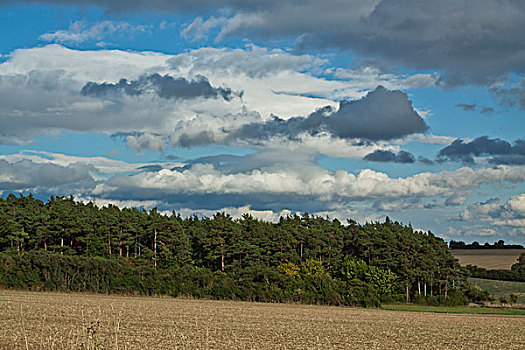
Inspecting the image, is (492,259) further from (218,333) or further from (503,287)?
(218,333)

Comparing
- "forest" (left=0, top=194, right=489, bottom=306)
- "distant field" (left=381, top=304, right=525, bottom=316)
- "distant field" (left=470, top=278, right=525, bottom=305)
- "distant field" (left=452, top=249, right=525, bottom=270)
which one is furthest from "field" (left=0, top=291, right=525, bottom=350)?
"distant field" (left=452, top=249, right=525, bottom=270)

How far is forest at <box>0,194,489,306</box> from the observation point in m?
80.1

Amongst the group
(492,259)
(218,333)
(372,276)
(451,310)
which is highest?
(492,259)

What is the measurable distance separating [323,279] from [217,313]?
3540 cm

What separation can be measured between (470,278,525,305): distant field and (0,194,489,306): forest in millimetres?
11238

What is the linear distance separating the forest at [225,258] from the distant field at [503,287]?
36.9ft

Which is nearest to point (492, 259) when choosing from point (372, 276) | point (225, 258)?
point (372, 276)

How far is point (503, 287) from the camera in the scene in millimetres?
128875

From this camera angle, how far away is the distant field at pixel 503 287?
120 metres

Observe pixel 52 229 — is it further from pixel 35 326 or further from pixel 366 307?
pixel 35 326

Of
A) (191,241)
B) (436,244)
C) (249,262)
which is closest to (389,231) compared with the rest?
(436,244)

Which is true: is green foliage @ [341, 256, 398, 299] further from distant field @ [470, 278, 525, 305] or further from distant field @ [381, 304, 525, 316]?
distant field @ [470, 278, 525, 305]

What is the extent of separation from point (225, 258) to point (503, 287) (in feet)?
219

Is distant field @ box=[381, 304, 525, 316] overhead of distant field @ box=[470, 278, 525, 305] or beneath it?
beneath
